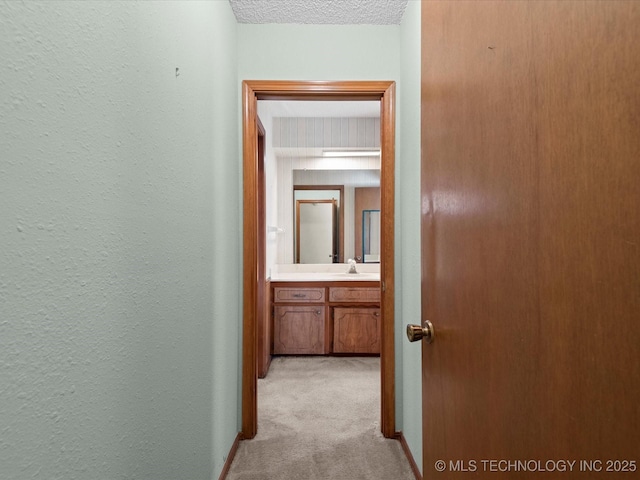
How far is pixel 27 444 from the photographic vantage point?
0.59m

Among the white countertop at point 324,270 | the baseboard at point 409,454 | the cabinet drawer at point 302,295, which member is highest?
the white countertop at point 324,270

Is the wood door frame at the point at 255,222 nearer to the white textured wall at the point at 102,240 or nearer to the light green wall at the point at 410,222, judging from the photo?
the light green wall at the point at 410,222

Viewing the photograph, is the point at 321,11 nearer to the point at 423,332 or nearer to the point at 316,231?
the point at 423,332

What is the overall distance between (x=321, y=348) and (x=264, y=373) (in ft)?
2.31

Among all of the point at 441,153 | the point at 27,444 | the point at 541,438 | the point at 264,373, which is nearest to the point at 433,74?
the point at 441,153

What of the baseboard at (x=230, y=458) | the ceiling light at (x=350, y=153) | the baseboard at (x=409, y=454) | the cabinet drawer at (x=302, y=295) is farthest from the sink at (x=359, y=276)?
the baseboard at (x=230, y=458)

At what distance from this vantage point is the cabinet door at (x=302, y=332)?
370 centimetres

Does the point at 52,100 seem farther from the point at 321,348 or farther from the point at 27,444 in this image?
the point at 321,348

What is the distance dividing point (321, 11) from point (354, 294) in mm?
2400

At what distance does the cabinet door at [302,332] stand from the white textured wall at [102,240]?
220 centimetres

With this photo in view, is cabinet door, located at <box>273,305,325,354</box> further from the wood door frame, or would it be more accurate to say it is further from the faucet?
the wood door frame

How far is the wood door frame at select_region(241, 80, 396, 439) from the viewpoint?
86.2 inches

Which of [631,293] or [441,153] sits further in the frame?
[441,153]

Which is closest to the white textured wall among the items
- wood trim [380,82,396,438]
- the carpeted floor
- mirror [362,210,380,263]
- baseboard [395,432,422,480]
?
the carpeted floor
